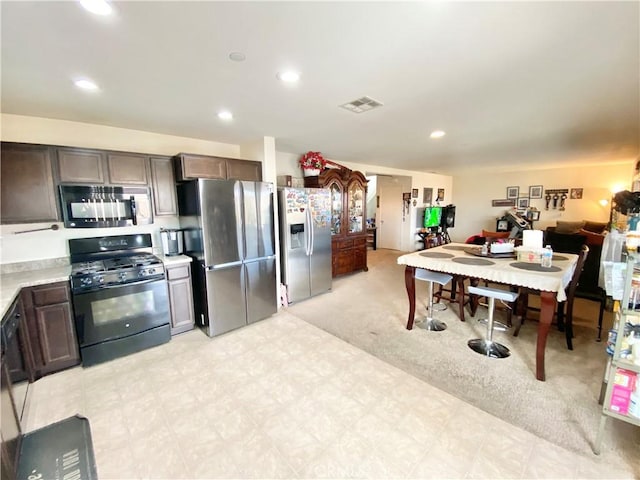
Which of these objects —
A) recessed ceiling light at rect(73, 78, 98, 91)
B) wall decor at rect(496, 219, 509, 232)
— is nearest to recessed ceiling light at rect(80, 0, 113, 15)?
recessed ceiling light at rect(73, 78, 98, 91)

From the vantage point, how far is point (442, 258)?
9.93ft

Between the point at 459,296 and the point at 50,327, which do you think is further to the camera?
the point at 459,296

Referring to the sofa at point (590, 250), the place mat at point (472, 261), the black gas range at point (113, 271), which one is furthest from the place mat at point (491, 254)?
the black gas range at point (113, 271)

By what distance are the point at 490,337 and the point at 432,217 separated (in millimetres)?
6060

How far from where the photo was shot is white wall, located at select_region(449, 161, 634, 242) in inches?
265

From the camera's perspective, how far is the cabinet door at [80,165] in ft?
8.59

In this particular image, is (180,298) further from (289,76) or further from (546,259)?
(546,259)

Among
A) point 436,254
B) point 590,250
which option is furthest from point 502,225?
point 436,254

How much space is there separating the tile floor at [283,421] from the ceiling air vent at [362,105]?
247 cm

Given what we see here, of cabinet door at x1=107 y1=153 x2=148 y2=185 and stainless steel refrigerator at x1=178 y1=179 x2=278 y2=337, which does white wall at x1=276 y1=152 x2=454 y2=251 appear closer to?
stainless steel refrigerator at x1=178 y1=179 x2=278 y2=337

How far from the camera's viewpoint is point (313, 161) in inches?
182

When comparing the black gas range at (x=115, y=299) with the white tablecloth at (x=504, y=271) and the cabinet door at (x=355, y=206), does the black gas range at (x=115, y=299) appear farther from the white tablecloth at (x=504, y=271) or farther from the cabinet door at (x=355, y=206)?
the cabinet door at (x=355, y=206)

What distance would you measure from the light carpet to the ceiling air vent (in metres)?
2.48

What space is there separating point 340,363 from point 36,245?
11.0ft
